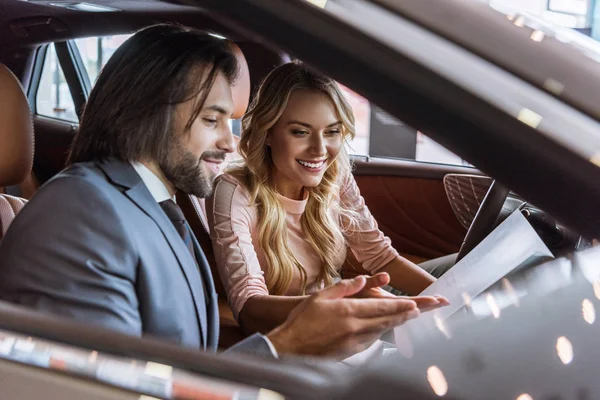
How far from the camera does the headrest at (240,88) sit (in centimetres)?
164

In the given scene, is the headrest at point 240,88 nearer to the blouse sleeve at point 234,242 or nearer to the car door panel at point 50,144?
the blouse sleeve at point 234,242

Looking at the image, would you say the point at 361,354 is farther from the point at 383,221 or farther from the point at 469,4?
the point at 383,221

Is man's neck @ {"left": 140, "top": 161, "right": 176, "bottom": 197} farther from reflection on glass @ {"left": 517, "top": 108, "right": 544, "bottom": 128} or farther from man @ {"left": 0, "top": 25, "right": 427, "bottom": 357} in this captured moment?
reflection on glass @ {"left": 517, "top": 108, "right": 544, "bottom": 128}

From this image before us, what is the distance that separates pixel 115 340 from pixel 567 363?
0.42m

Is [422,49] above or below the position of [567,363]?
above

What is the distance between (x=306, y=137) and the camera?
2.03m

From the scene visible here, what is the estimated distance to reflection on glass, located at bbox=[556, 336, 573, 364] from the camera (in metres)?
0.70

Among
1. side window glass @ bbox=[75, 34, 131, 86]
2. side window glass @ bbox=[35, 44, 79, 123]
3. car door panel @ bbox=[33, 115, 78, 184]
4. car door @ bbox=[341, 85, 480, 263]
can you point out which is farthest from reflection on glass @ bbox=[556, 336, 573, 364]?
side window glass @ bbox=[35, 44, 79, 123]

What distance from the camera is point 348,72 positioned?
778mm

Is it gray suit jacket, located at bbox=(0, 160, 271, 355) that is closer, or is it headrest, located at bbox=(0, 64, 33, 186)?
gray suit jacket, located at bbox=(0, 160, 271, 355)

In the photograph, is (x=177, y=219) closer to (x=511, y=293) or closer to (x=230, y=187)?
(x=230, y=187)

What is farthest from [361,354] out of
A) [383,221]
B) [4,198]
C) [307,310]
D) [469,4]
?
[383,221]

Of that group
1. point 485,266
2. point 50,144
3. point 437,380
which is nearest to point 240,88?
point 485,266

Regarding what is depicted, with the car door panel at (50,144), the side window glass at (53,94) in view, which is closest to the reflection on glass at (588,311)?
the car door panel at (50,144)
